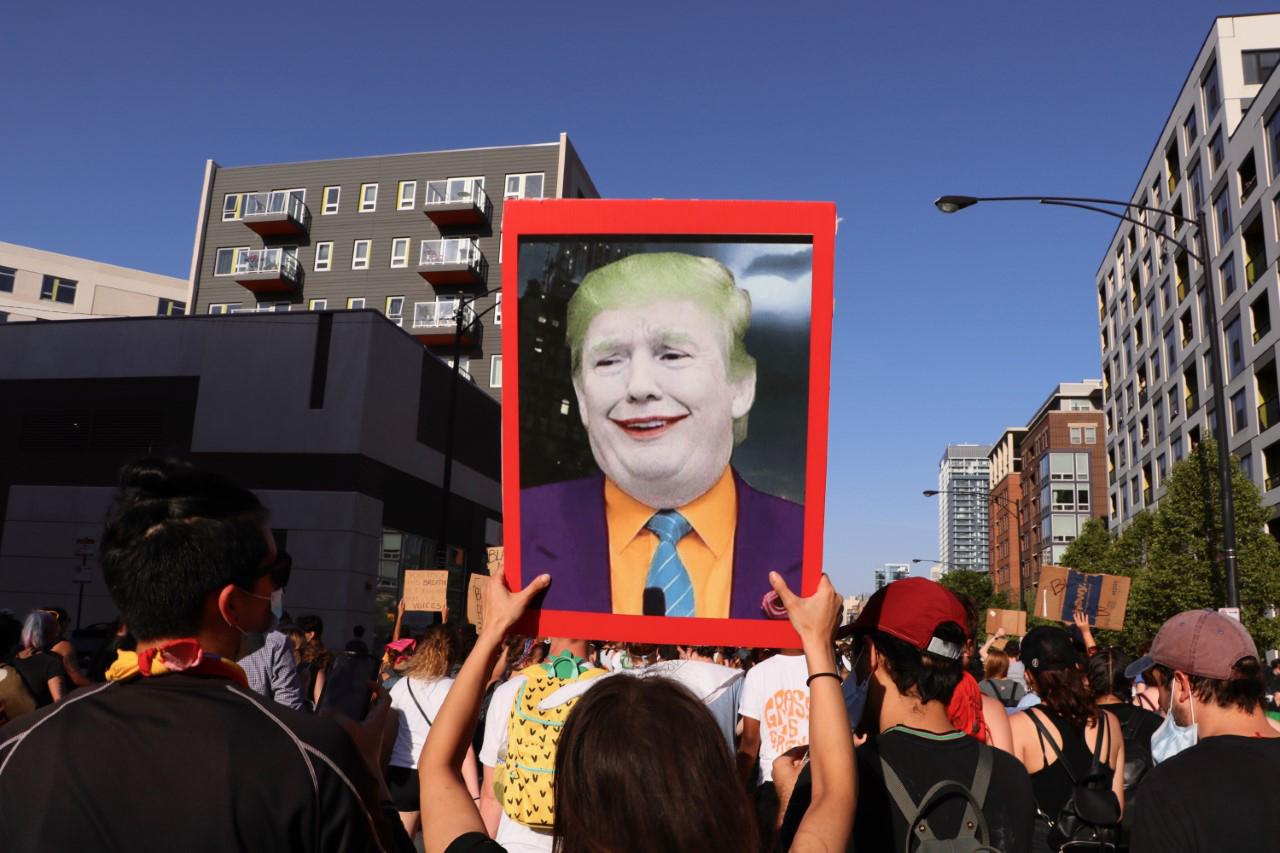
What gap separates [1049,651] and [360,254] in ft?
158

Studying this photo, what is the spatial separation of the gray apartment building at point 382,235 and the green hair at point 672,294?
43.3 metres

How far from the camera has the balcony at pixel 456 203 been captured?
46.7m

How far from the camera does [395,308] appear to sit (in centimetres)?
4850

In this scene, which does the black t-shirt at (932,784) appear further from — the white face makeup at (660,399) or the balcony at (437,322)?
the balcony at (437,322)

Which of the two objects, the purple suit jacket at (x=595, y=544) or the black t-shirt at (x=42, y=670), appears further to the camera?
the black t-shirt at (x=42, y=670)

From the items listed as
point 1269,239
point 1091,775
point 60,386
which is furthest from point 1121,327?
point 1091,775

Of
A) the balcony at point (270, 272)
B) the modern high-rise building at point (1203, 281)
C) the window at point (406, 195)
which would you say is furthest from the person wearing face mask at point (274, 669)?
the balcony at point (270, 272)

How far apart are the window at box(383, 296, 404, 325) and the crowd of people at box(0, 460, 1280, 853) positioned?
46.2 metres

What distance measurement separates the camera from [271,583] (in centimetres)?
224

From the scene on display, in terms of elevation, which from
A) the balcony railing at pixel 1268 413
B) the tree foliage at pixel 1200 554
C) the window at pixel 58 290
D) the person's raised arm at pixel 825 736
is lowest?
the person's raised arm at pixel 825 736

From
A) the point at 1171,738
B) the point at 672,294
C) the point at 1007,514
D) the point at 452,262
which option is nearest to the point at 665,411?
the point at 672,294

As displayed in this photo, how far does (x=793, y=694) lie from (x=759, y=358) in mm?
3224

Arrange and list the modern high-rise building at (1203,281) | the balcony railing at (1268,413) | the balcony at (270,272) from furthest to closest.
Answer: the balcony at (270,272)
the modern high-rise building at (1203,281)
the balcony railing at (1268,413)

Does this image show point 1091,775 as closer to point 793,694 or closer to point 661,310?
point 793,694
